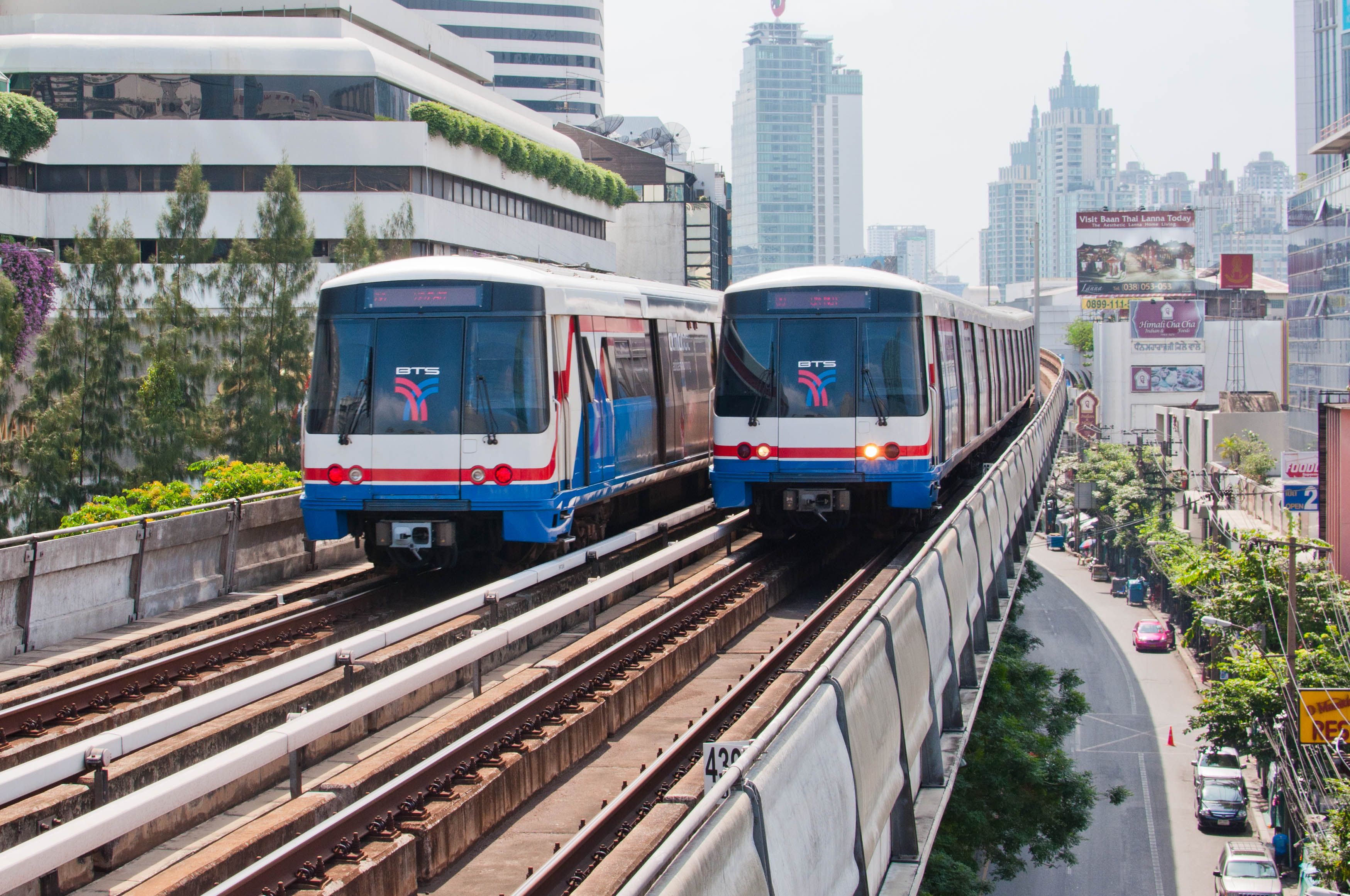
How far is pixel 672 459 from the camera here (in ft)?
59.0

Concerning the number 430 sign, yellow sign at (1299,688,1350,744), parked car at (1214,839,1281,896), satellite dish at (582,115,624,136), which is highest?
satellite dish at (582,115,624,136)

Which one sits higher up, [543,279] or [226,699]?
[543,279]

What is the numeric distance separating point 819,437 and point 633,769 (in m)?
6.85

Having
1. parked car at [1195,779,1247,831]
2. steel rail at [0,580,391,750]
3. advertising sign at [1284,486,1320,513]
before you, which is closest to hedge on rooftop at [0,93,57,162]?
steel rail at [0,580,391,750]

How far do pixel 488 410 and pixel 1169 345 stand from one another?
8820 cm

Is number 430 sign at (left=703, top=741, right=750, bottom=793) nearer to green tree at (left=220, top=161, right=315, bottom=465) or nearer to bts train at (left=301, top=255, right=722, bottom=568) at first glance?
bts train at (left=301, top=255, right=722, bottom=568)

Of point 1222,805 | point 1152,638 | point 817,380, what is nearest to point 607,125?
point 1152,638

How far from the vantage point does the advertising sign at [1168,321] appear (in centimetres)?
9362

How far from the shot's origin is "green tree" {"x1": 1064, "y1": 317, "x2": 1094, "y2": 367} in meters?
136

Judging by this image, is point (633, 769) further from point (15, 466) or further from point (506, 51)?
point (506, 51)

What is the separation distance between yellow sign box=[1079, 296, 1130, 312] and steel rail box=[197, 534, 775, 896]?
10804 centimetres

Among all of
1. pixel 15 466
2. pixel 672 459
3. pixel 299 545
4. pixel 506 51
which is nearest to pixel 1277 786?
pixel 672 459

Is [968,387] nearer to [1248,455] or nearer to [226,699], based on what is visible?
[226,699]

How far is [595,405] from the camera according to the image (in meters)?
14.7
